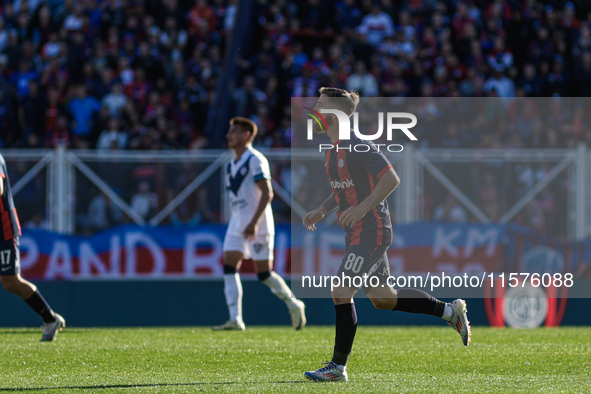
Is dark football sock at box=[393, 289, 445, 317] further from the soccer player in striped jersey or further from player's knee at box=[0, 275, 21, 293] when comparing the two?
player's knee at box=[0, 275, 21, 293]

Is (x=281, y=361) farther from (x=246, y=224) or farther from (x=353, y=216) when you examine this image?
(x=246, y=224)

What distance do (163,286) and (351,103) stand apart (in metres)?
5.96

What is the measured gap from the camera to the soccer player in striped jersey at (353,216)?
5.72 meters

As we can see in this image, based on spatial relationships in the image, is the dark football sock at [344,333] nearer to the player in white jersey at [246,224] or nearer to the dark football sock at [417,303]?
the dark football sock at [417,303]

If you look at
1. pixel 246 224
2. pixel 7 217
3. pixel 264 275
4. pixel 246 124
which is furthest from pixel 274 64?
pixel 7 217

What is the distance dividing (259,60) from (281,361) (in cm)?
954

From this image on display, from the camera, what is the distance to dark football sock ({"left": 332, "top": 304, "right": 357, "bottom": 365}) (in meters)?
5.77

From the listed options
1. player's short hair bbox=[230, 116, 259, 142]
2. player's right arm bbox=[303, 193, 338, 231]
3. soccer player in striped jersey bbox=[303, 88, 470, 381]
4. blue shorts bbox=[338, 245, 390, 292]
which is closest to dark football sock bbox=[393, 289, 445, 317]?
soccer player in striped jersey bbox=[303, 88, 470, 381]

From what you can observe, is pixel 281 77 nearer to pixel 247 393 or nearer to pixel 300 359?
pixel 300 359

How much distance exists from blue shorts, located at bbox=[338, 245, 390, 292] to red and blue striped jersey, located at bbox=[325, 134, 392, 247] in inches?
1.8

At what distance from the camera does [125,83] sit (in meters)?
15.3

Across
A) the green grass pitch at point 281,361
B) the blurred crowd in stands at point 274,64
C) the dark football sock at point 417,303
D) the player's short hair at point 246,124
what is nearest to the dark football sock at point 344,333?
the green grass pitch at point 281,361

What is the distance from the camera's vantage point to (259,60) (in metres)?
15.7

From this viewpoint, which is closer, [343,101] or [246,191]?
[343,101]
